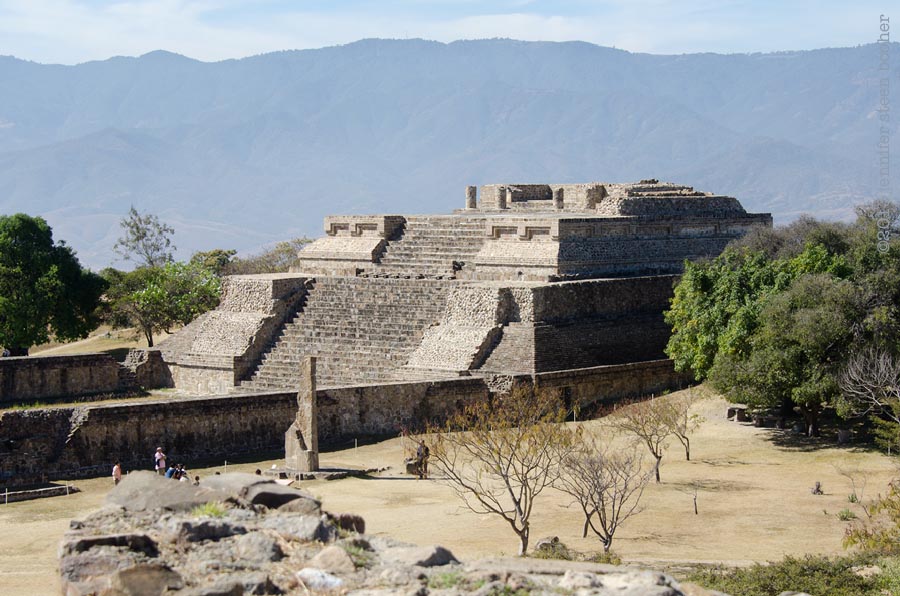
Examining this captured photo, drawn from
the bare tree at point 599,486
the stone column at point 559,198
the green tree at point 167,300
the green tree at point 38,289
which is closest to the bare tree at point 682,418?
the bare tree at point 599,486

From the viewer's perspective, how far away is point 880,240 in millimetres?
28125

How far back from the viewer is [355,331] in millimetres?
32750

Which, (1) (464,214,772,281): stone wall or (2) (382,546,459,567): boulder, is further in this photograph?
(1) (464,214,772,281): stone wall

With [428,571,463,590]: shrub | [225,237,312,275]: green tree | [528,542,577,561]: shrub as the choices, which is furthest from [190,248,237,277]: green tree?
[428,571,463,590]: shrub

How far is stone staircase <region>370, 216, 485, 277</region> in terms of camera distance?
115ft

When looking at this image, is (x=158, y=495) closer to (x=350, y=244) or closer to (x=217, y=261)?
(x=350, y=244)

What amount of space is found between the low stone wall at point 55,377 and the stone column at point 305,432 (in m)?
9.50

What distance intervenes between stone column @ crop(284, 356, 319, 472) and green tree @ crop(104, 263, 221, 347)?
62.8ft

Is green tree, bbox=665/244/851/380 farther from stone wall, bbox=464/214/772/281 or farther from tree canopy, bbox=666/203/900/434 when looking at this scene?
stone wall, bbox=464/214/772/281

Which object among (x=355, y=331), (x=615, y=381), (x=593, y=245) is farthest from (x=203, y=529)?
(x=593, y=245)

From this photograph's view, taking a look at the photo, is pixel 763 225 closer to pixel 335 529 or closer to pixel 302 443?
pixel 302 443

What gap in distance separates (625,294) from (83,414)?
13.4 m

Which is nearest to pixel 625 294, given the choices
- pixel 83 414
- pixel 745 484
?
pixel 745 484

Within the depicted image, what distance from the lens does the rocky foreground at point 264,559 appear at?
9562 millimetres
